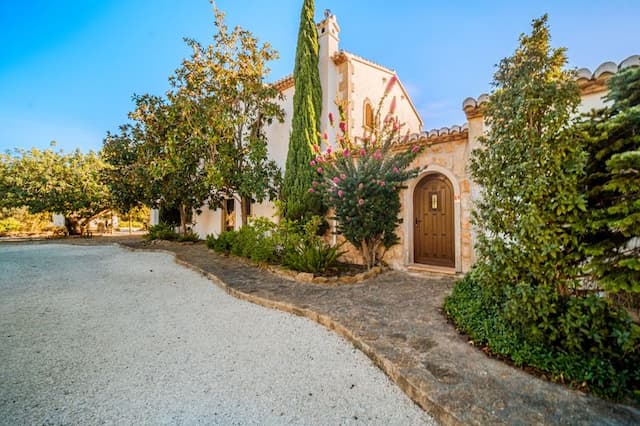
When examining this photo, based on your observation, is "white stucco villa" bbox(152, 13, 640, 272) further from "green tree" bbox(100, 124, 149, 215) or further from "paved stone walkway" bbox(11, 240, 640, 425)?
"green tree" bbox(100, 124, 149, 215)

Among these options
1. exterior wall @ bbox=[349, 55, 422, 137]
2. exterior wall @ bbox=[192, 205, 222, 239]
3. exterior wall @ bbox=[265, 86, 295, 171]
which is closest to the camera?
exterior wall @ bbox=[349, 55, 422, 137]

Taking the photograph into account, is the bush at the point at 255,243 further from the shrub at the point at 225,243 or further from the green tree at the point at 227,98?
the green tree at the point at 227,98

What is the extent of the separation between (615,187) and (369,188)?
3878mm

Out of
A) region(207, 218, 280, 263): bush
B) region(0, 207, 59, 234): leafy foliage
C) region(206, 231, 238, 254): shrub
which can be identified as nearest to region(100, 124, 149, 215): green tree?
region(206, 231, 238, 254): shrub

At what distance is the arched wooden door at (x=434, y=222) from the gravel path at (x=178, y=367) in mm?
4106

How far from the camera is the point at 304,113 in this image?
815cm

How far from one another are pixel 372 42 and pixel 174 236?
41.2 ft

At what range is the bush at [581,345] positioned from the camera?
6.35 feet

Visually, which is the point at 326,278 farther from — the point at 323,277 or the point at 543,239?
the point at 543,239

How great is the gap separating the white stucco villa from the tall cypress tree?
78 centimetres

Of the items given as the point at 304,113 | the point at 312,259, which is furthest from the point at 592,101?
the point at 304,113

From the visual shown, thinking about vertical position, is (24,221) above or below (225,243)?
above

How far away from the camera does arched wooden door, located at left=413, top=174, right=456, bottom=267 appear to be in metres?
6.20

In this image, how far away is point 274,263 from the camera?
6.74m
